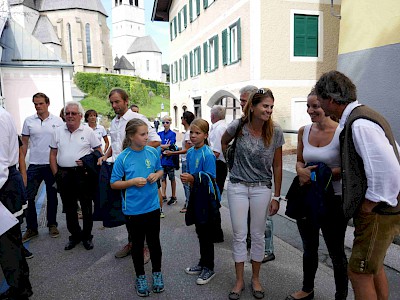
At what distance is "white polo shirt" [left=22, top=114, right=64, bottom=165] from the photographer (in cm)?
468

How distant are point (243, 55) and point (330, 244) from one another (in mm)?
11611

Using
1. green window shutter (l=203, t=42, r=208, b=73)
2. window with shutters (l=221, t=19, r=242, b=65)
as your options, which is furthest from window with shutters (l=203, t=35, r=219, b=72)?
window with shutters (l=221, t=19, r=242, b=65)

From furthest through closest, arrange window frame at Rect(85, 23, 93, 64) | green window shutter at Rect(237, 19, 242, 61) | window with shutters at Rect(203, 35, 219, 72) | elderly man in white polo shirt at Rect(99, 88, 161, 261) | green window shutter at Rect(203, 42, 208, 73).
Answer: window frame at Rect(85, 23, 93, 64)
green window shutter at Rect(203, 42, 208, 73)
window with shutters at Rect(203, 35, 219, 72)
green window shutter at Rect(237, 19, 242, 61)
elderly man in white polo shirt at Rect(99, 88, 161, 261)

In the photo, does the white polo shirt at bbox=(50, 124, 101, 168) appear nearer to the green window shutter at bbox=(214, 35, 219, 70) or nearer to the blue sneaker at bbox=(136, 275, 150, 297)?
the blue sneaker at bbox=(136, 275, 150, 297)

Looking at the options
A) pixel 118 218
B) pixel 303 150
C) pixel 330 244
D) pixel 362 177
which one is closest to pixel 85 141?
pixel 118 218

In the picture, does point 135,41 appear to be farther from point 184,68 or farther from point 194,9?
point 194,9

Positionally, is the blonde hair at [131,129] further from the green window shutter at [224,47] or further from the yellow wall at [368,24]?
the green window shutter at [224,47]

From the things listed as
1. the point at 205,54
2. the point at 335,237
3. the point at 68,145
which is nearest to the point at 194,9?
the point at 205,54

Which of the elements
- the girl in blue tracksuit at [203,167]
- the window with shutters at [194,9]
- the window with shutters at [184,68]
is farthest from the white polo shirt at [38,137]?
the window with shutters at [184,68]

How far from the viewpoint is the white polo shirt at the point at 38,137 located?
4.68 m

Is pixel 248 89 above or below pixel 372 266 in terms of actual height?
above

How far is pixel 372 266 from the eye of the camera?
199 centimetres

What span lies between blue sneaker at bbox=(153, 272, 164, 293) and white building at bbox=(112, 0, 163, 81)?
77.1m

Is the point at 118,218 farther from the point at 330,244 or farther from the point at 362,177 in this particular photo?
the point at 362,177
